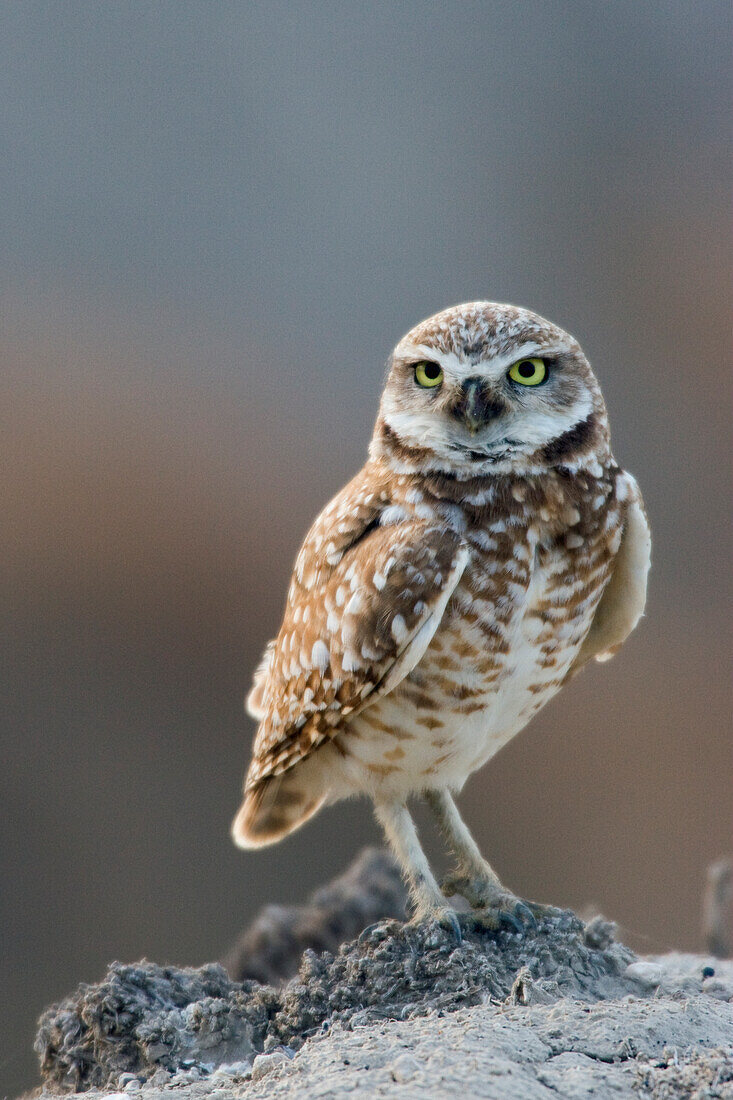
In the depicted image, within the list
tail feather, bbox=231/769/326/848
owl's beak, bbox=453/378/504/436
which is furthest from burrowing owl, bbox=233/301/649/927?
tail feather, bbox=231/769/326/848

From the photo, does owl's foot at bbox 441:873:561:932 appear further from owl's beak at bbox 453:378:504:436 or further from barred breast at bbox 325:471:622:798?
owl's beak at bbox 453:378:504:436

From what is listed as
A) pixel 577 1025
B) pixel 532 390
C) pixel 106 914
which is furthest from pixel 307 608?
pixel 106 914

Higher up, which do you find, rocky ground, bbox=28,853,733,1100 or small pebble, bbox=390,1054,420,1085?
small pebble, bbox=390,1054,420,1085

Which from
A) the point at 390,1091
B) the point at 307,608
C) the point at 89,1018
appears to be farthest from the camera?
the point at 307,608

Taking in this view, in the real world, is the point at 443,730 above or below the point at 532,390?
below

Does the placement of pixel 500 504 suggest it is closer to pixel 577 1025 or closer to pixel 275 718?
pixel 275 718

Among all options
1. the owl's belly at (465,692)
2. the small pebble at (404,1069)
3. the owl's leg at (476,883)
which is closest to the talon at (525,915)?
the owl's leg at (476,883)

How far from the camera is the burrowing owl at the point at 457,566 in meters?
1.46

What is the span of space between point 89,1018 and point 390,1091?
0.63 metres

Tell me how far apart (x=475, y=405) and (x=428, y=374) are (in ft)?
0.39

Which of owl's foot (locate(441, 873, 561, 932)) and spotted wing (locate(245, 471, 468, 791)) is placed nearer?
spotted wing (locate(245, 471, 468, 791))

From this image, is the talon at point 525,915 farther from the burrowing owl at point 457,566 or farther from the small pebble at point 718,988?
the small pebble at point 718,988

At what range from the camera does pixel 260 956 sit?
2375 millimetres

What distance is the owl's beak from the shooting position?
143cm
